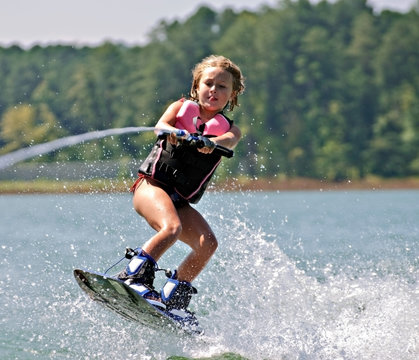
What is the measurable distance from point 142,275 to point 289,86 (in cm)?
5589

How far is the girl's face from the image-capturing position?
6293 mm

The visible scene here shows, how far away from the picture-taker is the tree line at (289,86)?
5472 cm

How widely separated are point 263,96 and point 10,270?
169 feet

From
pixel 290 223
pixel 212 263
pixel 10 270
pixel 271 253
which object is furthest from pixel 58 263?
pixel 290 223

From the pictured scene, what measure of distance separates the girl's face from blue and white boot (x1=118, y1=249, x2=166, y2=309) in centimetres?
103

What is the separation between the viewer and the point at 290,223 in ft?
53.6

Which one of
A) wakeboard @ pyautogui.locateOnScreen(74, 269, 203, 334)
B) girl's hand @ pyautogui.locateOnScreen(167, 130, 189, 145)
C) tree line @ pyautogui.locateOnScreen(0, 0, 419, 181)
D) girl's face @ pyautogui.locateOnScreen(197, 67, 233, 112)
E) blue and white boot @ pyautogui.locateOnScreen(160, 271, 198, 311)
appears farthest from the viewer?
tree line @ pyautogui.locateOnScreen(0, 0, 419, 181)

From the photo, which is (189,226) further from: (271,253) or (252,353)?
(271,253)

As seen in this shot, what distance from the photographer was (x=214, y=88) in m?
6.29

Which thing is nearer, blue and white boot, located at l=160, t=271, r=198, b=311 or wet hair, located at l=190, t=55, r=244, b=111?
blue and white boot, located at l=160, t=271, r=198, b=311

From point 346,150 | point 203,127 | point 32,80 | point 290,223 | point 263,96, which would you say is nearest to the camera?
point 203,127

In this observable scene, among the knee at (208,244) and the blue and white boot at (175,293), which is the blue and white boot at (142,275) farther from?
the knee at (208,244)

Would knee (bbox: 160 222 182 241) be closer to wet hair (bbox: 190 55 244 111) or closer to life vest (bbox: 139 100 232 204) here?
life vest (bbox: 139 100 232 204)

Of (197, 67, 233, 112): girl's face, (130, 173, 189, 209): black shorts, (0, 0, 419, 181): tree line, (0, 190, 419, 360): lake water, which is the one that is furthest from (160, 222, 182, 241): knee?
(0, 0, 419, 181): tree line
